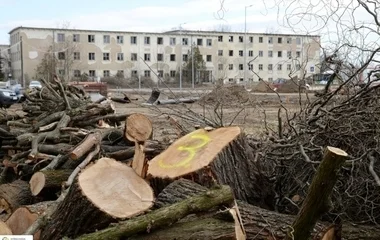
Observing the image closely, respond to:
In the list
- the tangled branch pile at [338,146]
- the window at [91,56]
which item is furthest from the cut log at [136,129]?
the window at [91,56]

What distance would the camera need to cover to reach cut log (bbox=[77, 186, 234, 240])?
3731 mm

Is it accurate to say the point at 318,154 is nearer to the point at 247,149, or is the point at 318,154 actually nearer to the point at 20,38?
the point at 247,149

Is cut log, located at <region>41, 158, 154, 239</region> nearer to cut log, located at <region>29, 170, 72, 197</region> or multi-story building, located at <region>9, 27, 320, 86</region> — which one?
cut log, located at <region>29, 170, 72, 197</region>

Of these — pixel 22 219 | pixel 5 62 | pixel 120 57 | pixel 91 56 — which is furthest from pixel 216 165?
pixel 5 62

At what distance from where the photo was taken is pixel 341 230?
12.9ft

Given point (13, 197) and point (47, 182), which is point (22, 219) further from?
point (13, 197)

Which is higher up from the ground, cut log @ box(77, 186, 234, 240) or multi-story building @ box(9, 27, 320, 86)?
multi-story building @ box(9, 27, 320, 86)

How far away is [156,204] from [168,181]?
1.16ft

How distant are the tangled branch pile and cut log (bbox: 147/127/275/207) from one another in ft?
0.81

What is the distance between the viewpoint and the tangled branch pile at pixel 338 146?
4312 mm

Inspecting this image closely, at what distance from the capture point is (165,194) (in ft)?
13.6

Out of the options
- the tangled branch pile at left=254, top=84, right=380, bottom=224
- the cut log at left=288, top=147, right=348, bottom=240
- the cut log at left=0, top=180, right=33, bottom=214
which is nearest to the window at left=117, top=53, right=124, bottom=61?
the cut log at left=0, top=180, right=33, bottom=214

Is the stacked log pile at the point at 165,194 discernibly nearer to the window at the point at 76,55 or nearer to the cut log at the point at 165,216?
the cut log at the point at 165,216

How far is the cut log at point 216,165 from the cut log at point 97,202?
0.25 meters
